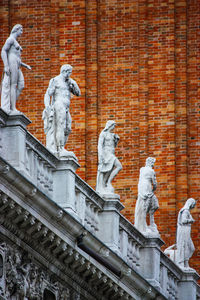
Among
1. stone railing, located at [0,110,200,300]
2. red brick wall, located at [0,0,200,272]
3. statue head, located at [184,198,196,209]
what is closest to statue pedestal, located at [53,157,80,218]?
stone railing, located at [0,110,200,300]

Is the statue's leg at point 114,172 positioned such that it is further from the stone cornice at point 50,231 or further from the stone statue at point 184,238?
the stone statue at point 184,238

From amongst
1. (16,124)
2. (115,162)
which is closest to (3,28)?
(115,162)

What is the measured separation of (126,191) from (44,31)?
453 centimetres

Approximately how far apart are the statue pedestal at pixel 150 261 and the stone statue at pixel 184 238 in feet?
7.40

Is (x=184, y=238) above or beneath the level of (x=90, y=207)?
above

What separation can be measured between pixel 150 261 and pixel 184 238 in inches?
97.0

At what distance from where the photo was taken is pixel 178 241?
33.2 m

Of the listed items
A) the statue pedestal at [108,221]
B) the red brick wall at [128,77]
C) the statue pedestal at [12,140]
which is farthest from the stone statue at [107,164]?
the red brick wall at [128,77]

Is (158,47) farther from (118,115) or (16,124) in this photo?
(16,124)

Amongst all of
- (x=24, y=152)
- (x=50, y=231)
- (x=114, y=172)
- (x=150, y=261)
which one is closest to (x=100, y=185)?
(x=114, y=172)

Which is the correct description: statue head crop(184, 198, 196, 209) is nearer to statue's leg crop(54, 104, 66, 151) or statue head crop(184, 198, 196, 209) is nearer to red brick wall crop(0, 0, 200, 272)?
red brick wall crop(0, 0, 200, 272)

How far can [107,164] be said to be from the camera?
2953cm

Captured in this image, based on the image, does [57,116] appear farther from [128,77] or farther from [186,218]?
[128,77]

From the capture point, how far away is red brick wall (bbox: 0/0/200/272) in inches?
1442
